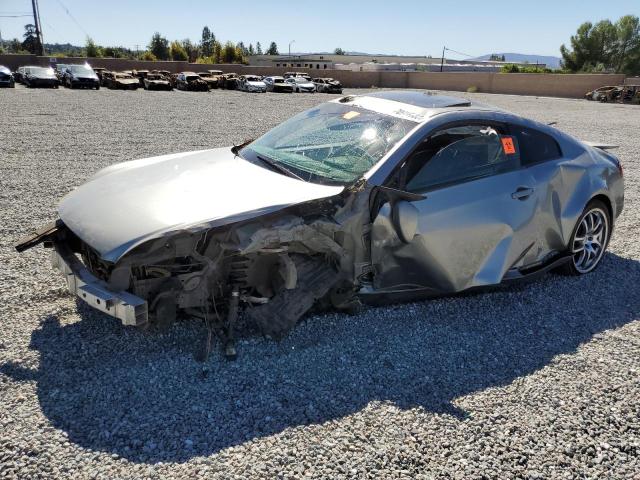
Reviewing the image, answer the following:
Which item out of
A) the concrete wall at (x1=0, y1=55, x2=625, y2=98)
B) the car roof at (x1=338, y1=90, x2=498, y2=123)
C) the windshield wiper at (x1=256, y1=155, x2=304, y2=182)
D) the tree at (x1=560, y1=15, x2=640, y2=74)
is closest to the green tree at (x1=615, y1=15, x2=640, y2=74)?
the tree at (x1=560, y1=15, x2=640, y2=74)

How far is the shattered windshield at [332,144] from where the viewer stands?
372 cm

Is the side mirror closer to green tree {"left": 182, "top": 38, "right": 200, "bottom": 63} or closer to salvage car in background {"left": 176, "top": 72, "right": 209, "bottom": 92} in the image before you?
salvage car in background {"left": 176, "top": 72, "right": 209, "bottom": 92}

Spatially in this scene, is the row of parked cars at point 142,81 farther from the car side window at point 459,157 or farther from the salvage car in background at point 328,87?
the car side window at point 459,157

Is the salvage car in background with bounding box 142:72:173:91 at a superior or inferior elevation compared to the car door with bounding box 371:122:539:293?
inferior

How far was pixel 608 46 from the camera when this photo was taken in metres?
72.8

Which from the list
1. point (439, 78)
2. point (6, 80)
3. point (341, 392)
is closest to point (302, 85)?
point (6, 80)

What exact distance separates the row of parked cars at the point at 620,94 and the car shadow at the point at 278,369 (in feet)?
121

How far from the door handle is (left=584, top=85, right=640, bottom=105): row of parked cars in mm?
36932

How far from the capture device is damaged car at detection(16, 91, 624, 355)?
10.5 feet

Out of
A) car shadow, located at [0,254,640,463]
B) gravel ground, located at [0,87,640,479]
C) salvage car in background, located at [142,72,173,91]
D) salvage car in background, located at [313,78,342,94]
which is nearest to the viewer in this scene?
gravel ground, located at [0,87,640,479]

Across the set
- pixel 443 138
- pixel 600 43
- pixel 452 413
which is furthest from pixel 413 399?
pixel 600 43

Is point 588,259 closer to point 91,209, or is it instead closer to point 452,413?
point 452,413

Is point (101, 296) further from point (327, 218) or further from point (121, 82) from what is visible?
point (121, 82)

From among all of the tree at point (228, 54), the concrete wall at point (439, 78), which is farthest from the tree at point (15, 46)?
the concrete wall at point (439, 78)
